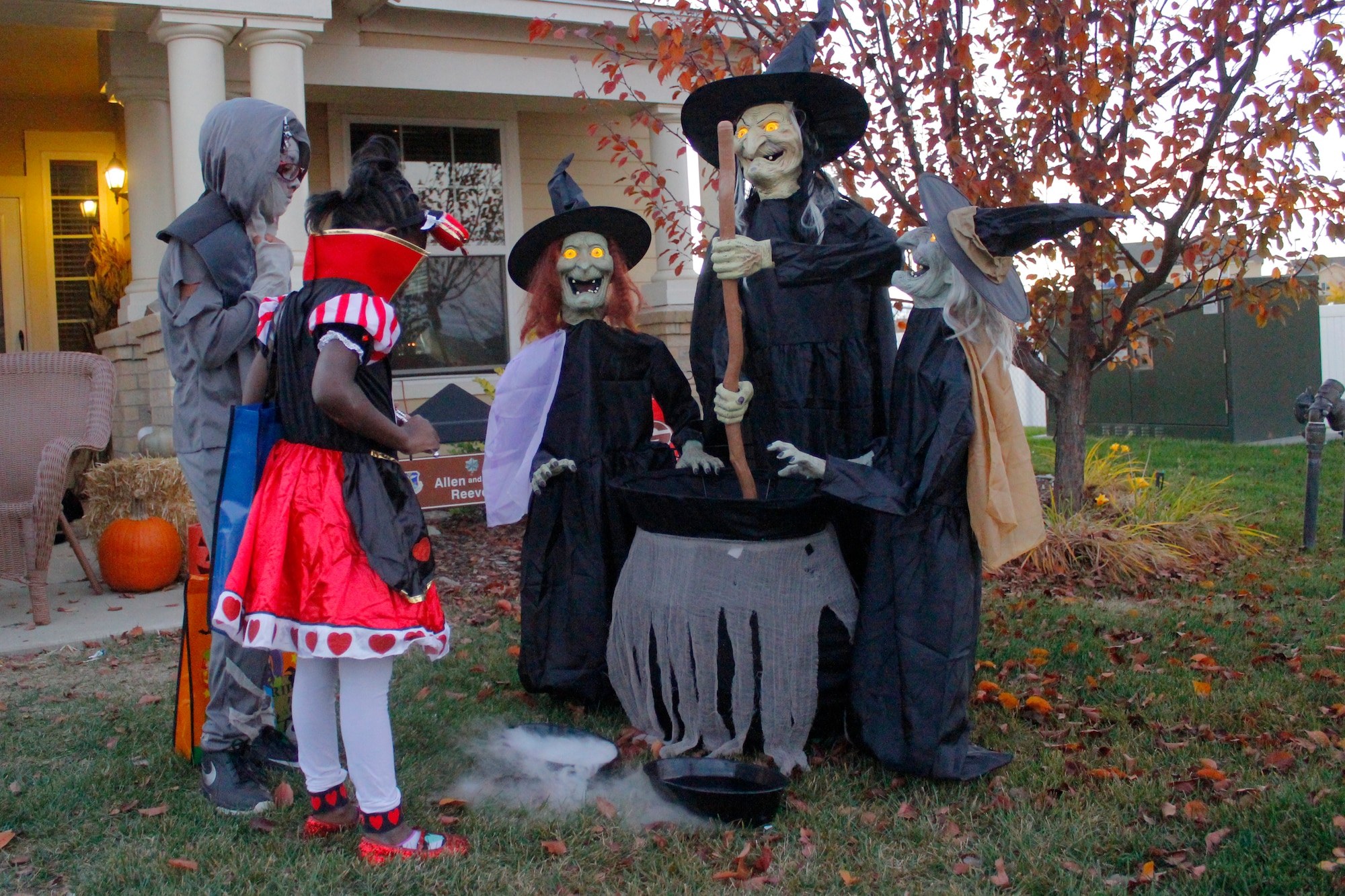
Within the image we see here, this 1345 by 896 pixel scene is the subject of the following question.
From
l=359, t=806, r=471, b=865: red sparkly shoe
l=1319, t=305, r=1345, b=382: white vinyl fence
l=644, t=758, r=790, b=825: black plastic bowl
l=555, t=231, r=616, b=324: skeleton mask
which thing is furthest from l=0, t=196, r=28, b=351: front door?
l=1319, t=305, r=1345, b=382: white vinyl fence

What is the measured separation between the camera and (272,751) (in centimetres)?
345

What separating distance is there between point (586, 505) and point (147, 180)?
5.98 m

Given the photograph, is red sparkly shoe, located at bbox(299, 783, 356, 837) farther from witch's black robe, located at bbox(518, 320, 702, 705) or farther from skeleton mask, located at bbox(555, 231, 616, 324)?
skeleton mask, located at bbox(555, 231, 616, 324)

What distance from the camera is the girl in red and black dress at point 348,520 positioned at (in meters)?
2.62

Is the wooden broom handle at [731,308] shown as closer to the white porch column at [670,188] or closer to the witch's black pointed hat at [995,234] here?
the witch's black pointed hat at [995,234]

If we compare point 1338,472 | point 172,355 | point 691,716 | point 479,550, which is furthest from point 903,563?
point 1338,472

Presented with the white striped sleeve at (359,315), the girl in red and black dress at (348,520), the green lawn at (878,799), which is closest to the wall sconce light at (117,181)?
the green lawn at (878,799)

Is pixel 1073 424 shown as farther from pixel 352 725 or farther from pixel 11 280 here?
pixel 11 280

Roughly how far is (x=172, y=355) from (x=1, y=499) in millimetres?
A: 3318

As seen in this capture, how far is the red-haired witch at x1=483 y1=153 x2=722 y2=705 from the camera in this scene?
3830 mm

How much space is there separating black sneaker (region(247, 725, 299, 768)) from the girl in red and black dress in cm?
61

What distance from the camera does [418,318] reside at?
31.0 feet

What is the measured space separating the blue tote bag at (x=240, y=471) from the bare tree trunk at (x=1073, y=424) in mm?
4974

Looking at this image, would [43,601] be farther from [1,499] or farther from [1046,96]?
[1046,96]
